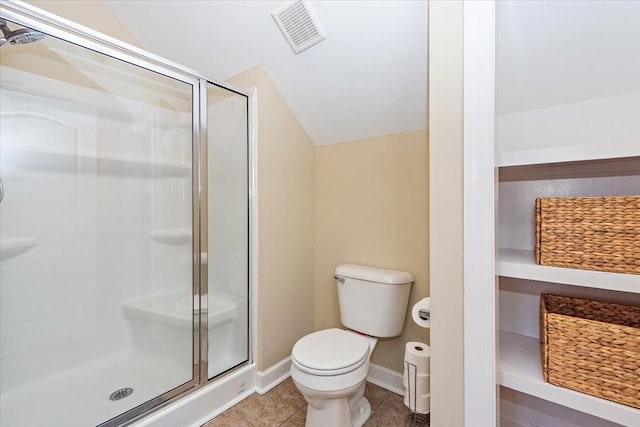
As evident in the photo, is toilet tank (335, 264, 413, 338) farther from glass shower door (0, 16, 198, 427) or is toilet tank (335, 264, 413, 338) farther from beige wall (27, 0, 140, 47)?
beige wall (27, 0, 140, 47)

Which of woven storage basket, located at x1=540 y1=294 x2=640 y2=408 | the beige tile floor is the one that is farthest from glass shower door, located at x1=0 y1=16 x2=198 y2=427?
woven storage basket, located at x1=540 y1=294 x2=640 y2=408

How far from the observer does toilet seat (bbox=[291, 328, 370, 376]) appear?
1217 mm

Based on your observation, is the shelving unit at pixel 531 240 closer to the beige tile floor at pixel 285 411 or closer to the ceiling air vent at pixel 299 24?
the beige tile floor at pixel 285 411

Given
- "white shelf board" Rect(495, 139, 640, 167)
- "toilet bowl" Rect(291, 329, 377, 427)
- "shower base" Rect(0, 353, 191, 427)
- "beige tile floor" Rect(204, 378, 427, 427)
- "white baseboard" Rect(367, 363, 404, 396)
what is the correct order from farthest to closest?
"white baseboard" Rect(367, 363, 404, 396), "beige tile floor" Rect(204, 378, 427, 427), "shower base" Rect(0, 353, 191, 427), "toilet bowl" Rect(291, 329, 377, 427), "white shelf board" Rect(495, 139, 640, 167)

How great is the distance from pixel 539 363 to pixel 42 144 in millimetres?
2451

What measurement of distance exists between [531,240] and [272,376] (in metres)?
1.58

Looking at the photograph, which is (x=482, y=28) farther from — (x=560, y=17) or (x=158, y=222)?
(x=158, y=222)

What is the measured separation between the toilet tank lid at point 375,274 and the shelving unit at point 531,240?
0.49 meters

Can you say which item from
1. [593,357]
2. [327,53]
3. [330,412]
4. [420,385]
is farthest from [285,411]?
[327,53]

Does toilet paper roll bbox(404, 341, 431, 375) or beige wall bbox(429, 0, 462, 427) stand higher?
beige wall bbox(429, 0, 462, 427)

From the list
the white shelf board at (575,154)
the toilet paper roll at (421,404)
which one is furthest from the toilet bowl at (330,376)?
the white shelf board at (575,154)

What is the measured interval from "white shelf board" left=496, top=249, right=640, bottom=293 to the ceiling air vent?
1.32 metres

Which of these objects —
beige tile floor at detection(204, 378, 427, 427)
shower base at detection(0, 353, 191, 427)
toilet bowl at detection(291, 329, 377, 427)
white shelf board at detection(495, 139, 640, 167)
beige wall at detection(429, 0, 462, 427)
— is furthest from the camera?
beige tile floor at detection(204, 378, 427, 427)

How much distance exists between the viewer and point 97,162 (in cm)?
166
